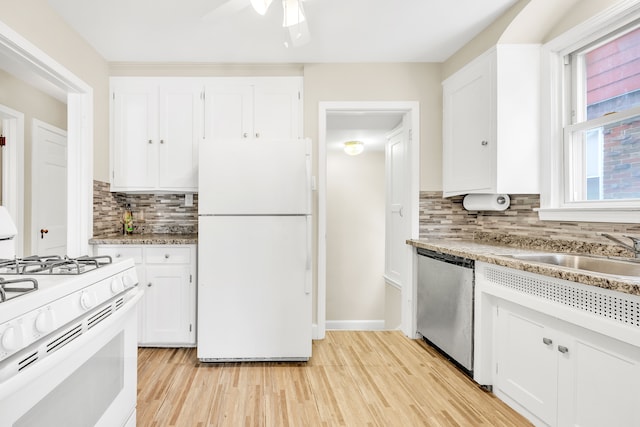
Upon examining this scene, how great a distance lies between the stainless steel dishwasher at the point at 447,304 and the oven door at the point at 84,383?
6.15 ft

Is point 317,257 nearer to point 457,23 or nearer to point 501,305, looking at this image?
point 501,305

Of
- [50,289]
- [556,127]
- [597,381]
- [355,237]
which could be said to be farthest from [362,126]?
[50,289]

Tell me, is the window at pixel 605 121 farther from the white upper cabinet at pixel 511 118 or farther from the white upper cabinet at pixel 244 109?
the white upper cabinet at pixel 244 109

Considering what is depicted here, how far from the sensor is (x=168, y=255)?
254cm

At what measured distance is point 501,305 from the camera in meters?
1.87

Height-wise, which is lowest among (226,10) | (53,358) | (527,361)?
(527,361)

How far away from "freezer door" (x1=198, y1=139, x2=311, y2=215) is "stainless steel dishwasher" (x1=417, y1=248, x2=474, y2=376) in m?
1.09

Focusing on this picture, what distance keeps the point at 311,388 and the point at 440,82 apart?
8.67ft

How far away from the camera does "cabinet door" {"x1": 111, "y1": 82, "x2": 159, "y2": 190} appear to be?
111 inches

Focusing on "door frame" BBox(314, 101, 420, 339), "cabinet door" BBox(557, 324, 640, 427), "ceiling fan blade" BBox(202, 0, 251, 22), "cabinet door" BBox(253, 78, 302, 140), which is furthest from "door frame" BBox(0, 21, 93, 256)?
"cabinet door" BBox(557, 324, 640, 427)

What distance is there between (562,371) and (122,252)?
2.86 metres

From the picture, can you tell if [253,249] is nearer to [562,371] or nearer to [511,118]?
[562,371]

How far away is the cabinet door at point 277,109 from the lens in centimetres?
281

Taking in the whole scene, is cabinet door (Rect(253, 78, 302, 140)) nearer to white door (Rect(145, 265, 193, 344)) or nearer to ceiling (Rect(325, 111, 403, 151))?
ceiling (Rect(325, 111, 403, 151))
